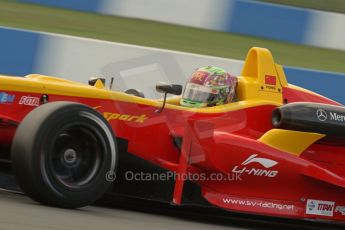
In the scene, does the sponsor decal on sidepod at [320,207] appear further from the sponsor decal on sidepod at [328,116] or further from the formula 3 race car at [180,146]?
the sponsor decal on sidepod at [328,116]

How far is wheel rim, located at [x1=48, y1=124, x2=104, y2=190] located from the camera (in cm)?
528

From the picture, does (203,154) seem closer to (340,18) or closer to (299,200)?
(299,200)

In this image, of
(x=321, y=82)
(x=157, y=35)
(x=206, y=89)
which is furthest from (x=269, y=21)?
(x=206, y=89)

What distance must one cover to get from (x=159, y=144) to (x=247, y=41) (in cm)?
1018

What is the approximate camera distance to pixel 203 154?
581 cm

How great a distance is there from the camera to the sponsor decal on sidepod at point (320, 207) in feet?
20.6

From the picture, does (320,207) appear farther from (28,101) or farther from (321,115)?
(28,101)

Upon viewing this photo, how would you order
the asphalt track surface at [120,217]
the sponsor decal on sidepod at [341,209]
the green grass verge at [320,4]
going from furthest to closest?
the green grass verge at [320,4], the sponsor decal on sidepod at [341,209], the asphalt track surface at [120,217]

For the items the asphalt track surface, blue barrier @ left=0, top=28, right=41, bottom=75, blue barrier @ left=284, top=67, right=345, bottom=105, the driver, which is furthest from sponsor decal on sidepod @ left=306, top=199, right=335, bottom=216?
blue barrier @ left=0, top=28, right=41, bottom=75

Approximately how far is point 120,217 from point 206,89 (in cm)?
164

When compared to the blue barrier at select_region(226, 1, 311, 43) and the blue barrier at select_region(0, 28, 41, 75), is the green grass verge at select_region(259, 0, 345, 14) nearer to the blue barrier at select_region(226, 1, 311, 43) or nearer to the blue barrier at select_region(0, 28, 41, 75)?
the blue barrier at select_region(226, 1, 311, 43)

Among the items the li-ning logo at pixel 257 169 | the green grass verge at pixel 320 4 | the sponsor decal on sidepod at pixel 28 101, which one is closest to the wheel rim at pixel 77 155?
the sponsor decal on sidepod at pixel 28 101

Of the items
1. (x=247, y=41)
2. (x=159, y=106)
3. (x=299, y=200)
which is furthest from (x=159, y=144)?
(x=247, y=41)

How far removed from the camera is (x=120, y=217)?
17.3ft
